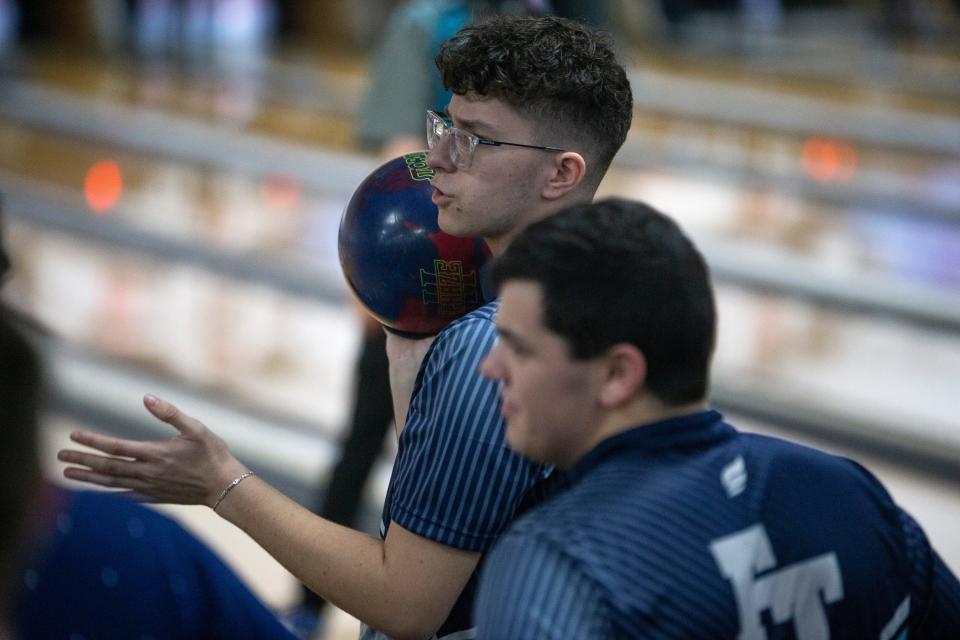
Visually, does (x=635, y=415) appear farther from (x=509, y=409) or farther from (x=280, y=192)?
(x=280, y=192)

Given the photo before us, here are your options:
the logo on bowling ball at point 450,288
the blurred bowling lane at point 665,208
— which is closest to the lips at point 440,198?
the logo on bowling ball at point 450,288

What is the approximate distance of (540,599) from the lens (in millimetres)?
953

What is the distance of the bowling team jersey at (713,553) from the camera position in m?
0.97

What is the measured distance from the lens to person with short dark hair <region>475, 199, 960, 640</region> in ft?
3.22

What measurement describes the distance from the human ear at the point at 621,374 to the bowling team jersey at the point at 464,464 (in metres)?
0.21

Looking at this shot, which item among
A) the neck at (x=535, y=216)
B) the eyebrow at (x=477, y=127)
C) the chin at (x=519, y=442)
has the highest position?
the eyebrow at (x=477, y=127)

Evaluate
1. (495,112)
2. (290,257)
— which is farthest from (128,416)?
(495,112)

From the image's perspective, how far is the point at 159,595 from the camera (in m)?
0.90

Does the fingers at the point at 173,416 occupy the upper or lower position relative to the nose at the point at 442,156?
lower

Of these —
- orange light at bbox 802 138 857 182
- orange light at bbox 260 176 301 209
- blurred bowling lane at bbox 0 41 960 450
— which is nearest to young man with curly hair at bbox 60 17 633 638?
blurred bowling lane at bbox 0 41 960 450

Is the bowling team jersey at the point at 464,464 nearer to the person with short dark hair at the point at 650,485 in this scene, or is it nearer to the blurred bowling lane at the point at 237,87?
the person with short dark hair at the point at 650,485

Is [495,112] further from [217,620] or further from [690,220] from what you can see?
[690,220]

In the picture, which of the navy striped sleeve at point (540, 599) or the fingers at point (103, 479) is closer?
the navy striped sleeve at point (540, 599)

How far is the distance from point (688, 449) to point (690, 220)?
16.7 ft
